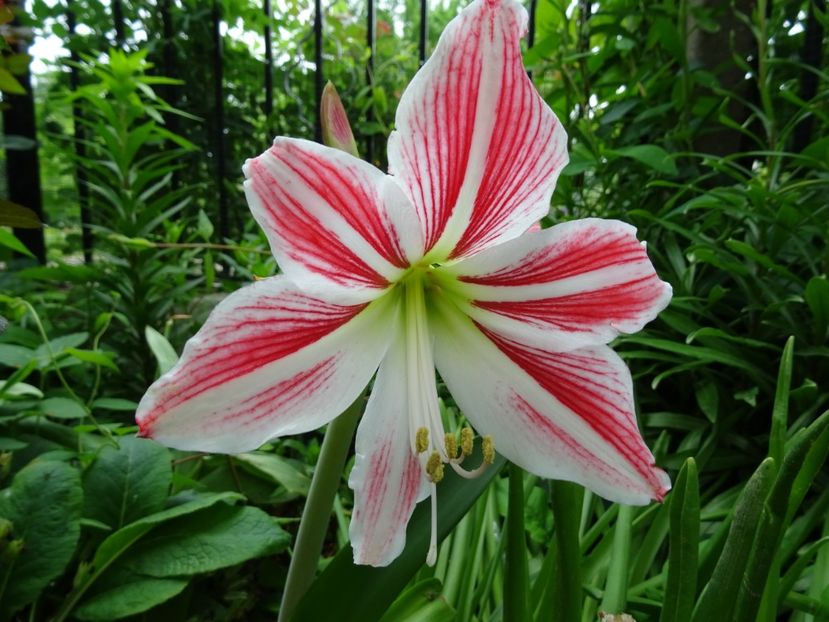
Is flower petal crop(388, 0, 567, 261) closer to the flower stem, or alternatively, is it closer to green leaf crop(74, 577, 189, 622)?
the flower stem

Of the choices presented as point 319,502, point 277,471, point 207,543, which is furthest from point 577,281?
point 277,471

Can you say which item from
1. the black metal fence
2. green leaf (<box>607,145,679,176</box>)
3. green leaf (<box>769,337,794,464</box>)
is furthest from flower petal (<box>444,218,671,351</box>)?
the black metal fence

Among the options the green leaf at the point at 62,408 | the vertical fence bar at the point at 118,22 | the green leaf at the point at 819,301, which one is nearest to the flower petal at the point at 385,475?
the green leaf at the point at 62,408

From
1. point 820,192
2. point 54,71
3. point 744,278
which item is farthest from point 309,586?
point 54,71

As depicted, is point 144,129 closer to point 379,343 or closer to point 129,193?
point 129,193

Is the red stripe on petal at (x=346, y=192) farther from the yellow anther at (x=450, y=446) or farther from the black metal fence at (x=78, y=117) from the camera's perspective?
the black metal fence at (x=78, y=117)

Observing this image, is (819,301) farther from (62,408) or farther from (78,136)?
(78,136)
